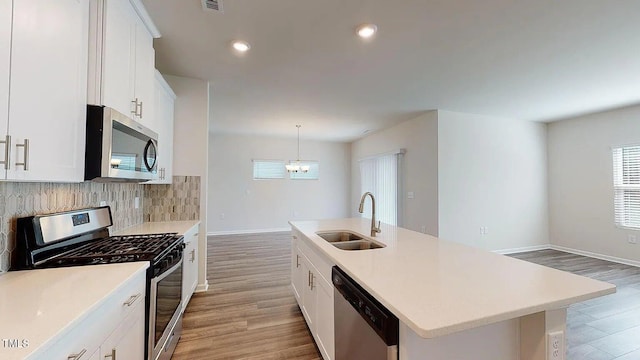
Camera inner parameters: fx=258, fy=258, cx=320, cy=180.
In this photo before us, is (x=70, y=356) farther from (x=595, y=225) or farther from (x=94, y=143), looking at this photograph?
(x=595, y=225)

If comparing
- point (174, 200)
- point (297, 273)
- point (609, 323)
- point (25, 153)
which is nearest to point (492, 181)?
point (609, 323)

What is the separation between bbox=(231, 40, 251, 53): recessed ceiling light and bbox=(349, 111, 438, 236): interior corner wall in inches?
133

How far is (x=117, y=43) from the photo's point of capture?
1.60 metres

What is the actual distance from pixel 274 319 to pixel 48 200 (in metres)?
1.97

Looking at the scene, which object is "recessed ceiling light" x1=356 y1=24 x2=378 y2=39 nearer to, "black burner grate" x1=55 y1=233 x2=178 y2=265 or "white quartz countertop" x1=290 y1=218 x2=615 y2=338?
"white quartz countertop" x1=290 y1=218 x2=615 y2=338

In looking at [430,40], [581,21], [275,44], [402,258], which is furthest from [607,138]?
[275,44]

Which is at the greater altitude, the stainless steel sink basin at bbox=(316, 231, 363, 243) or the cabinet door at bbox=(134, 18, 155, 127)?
the cabinet door at bbox=(134, 18, 155, 127)

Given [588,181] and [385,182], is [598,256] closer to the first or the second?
[588,181]

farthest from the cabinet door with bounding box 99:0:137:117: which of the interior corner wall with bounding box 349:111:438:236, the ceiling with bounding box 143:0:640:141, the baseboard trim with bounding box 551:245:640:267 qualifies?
the baseboard trim with bounding box 551:245:640:267

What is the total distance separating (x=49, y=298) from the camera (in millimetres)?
995

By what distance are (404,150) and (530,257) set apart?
9.74ft

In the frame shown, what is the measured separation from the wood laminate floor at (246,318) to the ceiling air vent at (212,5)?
104 inches

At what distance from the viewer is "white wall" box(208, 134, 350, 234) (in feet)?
22.0

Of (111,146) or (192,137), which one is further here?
(192,137)
